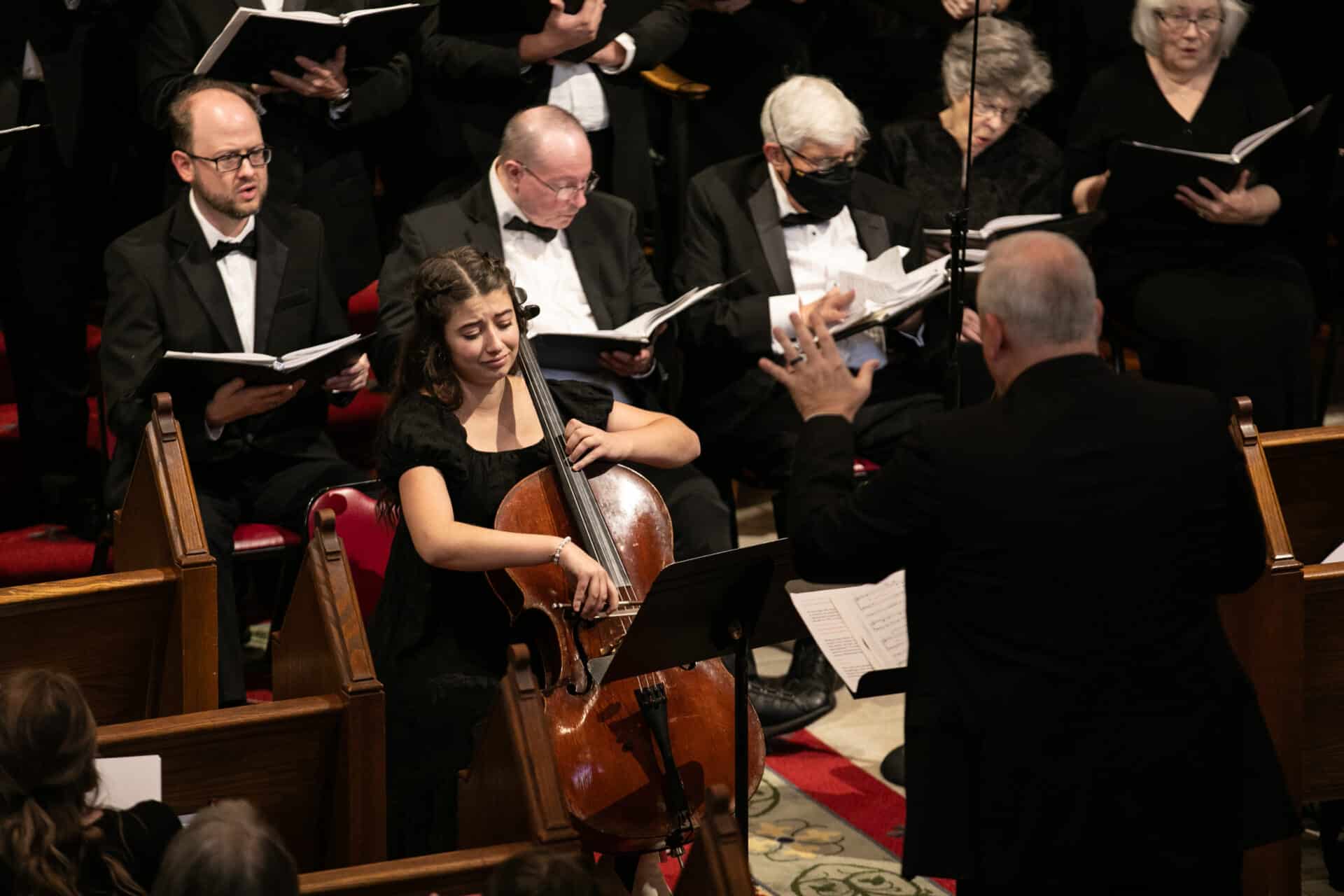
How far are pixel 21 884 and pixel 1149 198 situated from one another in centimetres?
357

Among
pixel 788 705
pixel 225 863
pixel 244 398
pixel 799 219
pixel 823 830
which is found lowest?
pixel 823 830

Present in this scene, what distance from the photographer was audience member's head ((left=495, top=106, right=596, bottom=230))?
422cm

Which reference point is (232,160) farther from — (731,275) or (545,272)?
(731,275)

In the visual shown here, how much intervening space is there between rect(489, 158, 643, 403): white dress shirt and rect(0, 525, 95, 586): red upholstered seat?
4.25 feet

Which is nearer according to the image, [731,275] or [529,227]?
[529,227]

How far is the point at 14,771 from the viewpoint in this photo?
229 centimetres

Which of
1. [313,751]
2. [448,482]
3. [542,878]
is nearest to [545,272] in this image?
[448,482]

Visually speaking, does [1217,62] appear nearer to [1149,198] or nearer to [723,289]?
[1149,198]

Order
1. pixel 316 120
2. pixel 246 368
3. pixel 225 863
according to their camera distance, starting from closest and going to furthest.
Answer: pixel 225 863
pixel 246 368
pixel 316 120

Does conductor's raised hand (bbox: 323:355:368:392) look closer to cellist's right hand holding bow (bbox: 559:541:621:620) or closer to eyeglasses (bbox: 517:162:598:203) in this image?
eyeglasses (bbox: 517:162:598:203)

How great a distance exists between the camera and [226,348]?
4148 mm

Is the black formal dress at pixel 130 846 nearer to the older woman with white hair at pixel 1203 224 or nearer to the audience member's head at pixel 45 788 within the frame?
the audience member's head at pixel 45 788

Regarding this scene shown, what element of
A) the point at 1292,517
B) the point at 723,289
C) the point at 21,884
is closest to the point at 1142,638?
the point at 21,884

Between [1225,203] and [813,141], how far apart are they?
3.96ft
